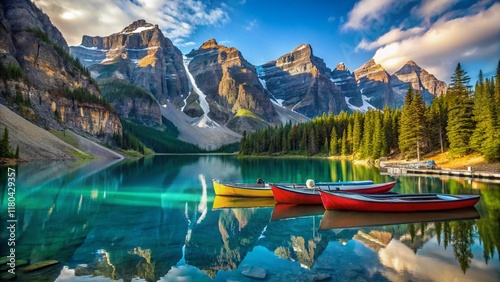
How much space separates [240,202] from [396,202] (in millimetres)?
13458

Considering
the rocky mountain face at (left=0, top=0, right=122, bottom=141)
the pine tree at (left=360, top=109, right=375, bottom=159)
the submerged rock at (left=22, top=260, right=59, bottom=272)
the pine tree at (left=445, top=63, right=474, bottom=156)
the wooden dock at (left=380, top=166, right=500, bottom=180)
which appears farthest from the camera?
the rocky mountain face at (left=0, top=0, right=122, bottom=141)

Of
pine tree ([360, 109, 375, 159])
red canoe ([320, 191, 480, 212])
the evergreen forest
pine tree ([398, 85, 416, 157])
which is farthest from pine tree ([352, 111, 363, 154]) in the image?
red canoe ([320, 191, 480, 212])

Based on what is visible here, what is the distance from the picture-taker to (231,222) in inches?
859

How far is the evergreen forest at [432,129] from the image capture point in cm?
5275

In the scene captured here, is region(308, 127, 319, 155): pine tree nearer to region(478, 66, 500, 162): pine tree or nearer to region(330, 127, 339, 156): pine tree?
region(330, 127, 339, 156): pine tree

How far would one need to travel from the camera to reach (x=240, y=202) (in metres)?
29.6

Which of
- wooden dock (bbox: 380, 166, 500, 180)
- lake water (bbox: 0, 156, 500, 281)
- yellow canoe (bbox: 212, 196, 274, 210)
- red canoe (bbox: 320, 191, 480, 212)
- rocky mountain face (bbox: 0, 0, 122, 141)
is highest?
rocky mountain face (bbox: 0, 0, 122, 141)

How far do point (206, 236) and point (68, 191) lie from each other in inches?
947

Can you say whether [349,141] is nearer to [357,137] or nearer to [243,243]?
[357,137]

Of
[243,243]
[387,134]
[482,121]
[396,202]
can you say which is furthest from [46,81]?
[396,202]

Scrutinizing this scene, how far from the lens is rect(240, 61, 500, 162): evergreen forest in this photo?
5275cm

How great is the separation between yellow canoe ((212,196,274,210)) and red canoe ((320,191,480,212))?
641 cm

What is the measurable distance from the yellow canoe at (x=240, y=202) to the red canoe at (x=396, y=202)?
253 inches

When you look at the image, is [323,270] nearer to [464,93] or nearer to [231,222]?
[231,222]
